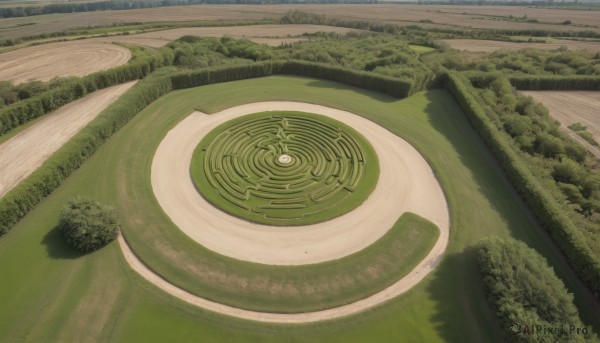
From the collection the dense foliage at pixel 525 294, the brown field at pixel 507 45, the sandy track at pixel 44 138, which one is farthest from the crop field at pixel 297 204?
the brown field at pixel 507 45

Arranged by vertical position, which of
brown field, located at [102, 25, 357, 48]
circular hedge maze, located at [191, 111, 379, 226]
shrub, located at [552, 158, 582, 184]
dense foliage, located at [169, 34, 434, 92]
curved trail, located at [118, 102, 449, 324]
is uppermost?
brown field, located at [102, 25, 357, 48]

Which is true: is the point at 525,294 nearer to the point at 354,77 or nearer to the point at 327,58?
the point at 354,77

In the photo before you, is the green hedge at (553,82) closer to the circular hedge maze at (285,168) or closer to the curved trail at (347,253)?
the circular hedge maze at (285,168)

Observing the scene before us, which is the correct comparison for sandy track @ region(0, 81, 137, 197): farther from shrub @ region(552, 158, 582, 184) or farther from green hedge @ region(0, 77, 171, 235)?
shrub @ region(552, 158, 582, 184)

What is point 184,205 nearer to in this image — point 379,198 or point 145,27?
point 379,198

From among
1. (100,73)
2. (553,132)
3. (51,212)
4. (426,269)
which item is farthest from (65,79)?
(553,132)

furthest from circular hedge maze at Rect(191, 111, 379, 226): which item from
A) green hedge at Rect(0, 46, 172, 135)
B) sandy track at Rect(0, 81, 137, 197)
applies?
green hedge at Rect(0, 46, 172, 135)

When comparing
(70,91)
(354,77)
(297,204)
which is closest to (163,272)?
(297,204)
